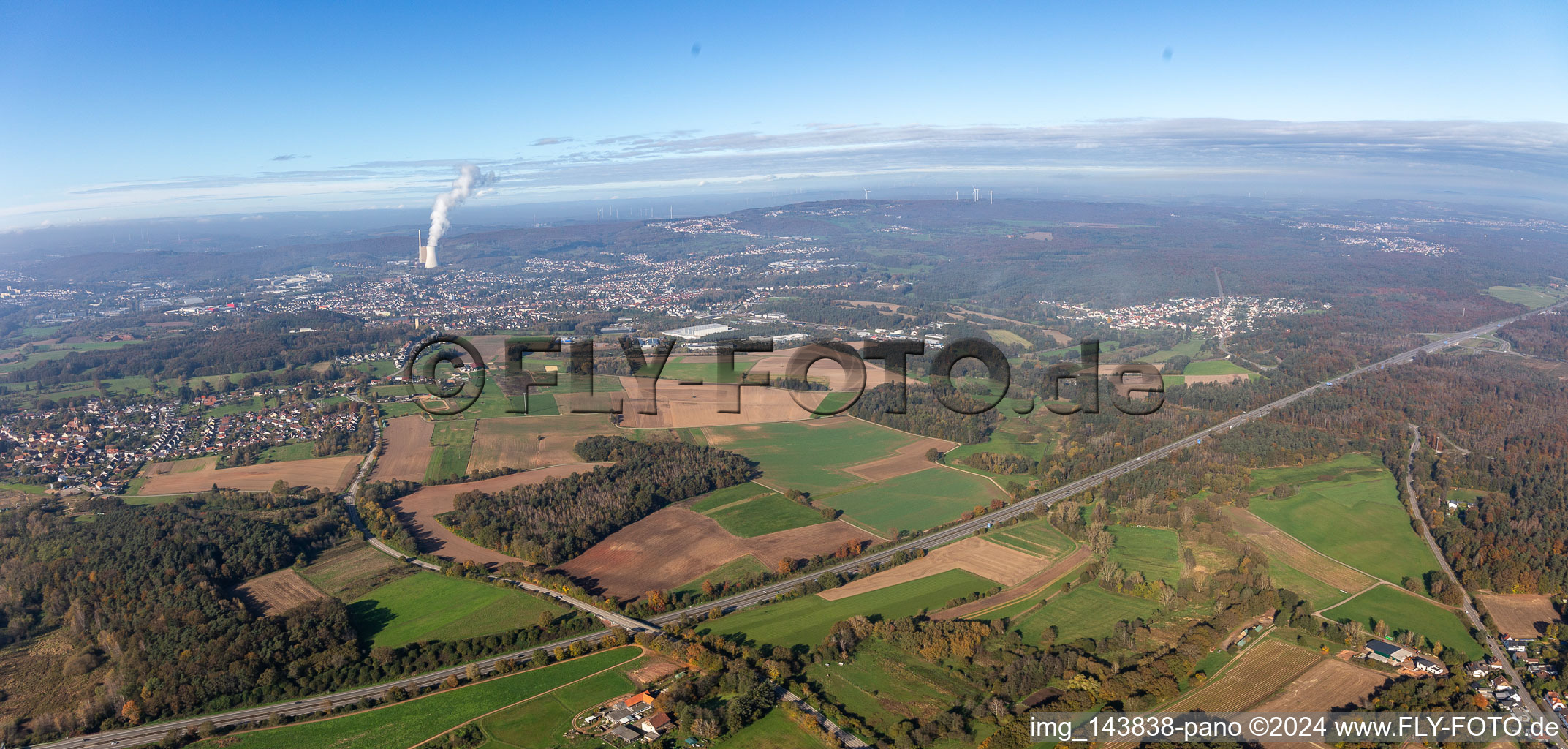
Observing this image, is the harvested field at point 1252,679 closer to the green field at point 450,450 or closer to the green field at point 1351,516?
the green field at point 1351,516

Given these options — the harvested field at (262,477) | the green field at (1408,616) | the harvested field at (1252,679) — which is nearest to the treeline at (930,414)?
the green field at (1408,616)

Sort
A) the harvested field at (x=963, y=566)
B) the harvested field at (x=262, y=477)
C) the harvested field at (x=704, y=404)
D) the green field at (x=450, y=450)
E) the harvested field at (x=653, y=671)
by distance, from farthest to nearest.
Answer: the harvested field at (x=704, y=404), the green field at (x=450, y=450), the harvested field at (x=262, y=477), the harvested field at (x=963, y=566), the harvested field at (x=653, y=671)

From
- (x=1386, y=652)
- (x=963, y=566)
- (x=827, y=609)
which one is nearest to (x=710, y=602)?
(x=827, y=609)

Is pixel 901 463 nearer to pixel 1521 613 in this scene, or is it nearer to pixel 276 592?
pixel 1521 613

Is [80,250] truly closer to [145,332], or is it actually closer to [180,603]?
[145,332]

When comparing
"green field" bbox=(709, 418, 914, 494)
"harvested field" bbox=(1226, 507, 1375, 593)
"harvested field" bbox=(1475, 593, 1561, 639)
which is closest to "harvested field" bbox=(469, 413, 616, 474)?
"green field" bbox=(709, 418, 914, 494)
